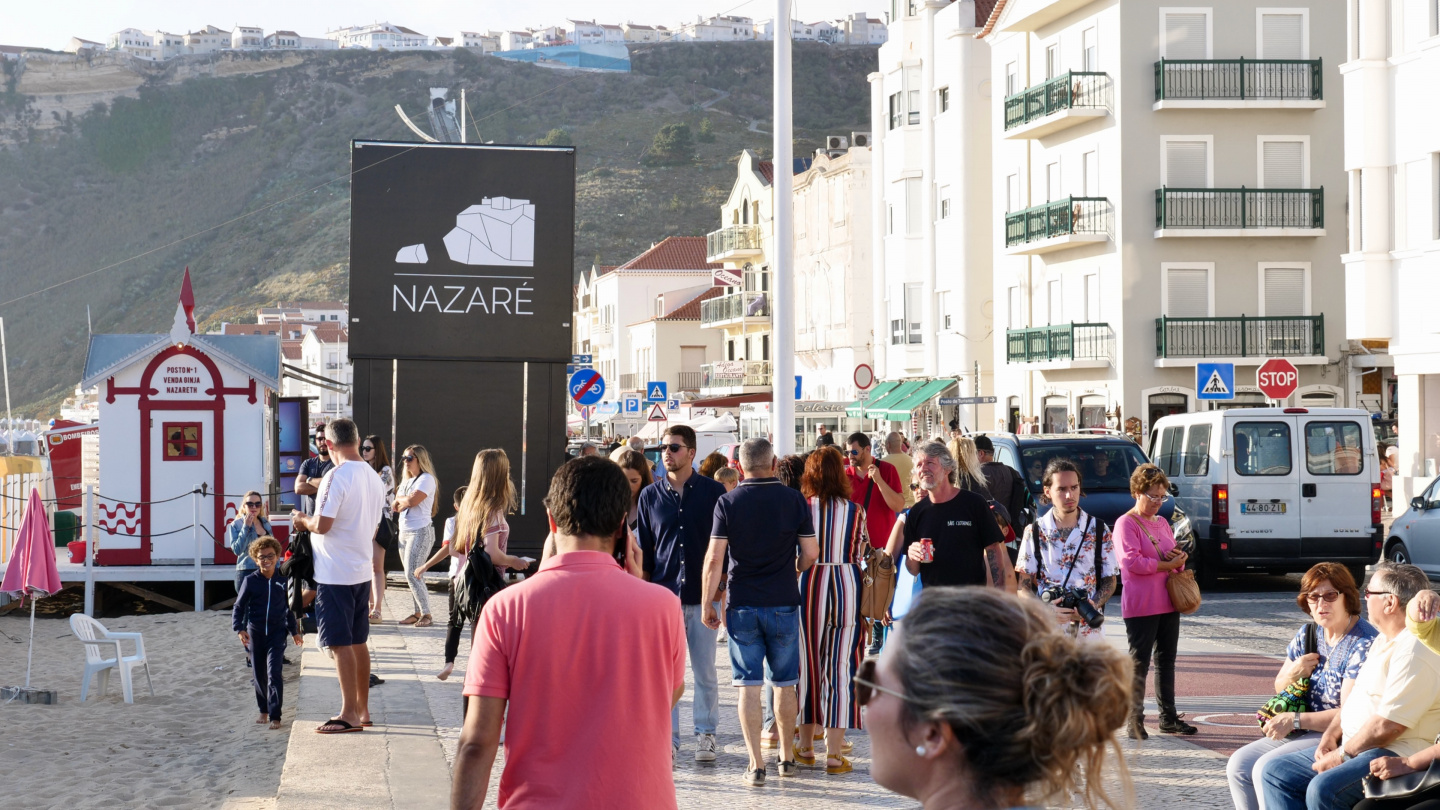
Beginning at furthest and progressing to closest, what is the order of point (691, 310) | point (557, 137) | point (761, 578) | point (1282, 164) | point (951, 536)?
point (557, 137) → point (691, 310) → point (1282, 164) → point (951, 536) → point (761, 578)

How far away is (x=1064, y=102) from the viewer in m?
38.2

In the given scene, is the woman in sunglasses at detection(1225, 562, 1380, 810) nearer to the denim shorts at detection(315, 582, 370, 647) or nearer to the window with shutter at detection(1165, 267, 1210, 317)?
the denim shorts at detection(315, 582, 370, 647)

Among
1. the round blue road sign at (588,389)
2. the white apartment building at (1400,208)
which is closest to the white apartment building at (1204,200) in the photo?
the white apartment building at (1400,208)

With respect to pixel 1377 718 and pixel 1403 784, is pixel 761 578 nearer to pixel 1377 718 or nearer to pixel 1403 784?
pixel 1377 718

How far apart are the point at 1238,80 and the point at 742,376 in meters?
33.0

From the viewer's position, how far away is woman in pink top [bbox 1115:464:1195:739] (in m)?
8.86

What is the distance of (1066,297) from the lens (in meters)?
40.0

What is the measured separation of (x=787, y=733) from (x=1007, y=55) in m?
37.0

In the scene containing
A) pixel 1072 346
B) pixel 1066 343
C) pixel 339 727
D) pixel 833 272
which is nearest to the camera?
pixel 339 727

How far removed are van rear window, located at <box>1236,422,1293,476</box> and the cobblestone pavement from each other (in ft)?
7.07

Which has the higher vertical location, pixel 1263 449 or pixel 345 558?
pixel 1263 449

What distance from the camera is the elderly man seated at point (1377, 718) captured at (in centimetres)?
547

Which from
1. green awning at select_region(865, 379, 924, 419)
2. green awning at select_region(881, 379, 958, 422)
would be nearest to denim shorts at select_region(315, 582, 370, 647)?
green awning at select_region(881, 379, 958, 422)

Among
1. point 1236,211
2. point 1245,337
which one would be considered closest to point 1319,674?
point 1245,337
